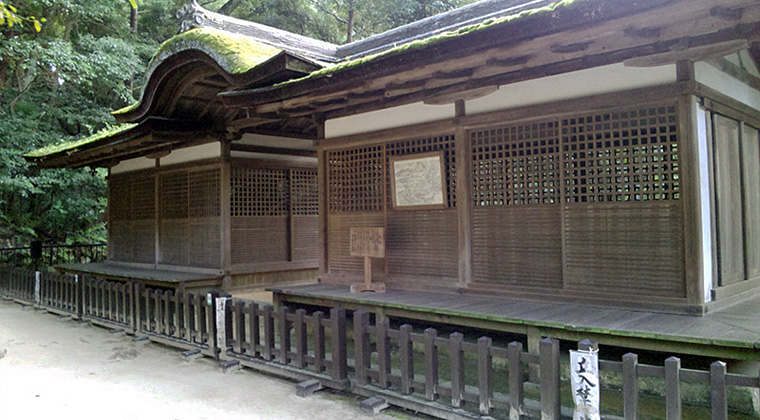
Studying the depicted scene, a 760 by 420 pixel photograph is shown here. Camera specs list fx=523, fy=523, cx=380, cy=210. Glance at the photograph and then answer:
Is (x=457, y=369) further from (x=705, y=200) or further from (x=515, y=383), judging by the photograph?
(x=705, y=200)

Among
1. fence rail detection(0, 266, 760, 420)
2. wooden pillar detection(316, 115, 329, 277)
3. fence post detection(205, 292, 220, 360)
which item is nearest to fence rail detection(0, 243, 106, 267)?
fence rail detection(0, 266, 760, 420)

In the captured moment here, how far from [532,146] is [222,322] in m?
4.44

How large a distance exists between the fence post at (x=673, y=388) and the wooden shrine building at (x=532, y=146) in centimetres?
91

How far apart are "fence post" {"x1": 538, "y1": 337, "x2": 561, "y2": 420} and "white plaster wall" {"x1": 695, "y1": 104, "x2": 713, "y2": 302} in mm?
2193

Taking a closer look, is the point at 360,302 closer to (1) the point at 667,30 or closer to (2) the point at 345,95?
(2) the point at 345,95

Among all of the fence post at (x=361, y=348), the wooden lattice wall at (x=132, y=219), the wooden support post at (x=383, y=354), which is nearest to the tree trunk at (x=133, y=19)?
the wooden lattice wall at (x=132, y=219)

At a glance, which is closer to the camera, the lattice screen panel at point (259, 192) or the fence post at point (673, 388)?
the fence post at point (673, 388)

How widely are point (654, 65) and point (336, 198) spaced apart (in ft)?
16.5

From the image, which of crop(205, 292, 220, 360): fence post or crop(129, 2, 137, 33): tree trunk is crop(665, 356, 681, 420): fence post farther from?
crop(129, 2, 137, 33): tree trunk

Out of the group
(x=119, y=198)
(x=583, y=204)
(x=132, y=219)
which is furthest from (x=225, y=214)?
(x=583, y=204)

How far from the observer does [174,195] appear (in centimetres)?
1218

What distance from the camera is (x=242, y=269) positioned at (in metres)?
10.8

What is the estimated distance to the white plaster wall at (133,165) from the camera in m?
13.1

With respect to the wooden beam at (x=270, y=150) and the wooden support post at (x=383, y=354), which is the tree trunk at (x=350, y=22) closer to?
the wooden beam at (x=270, y=150)
